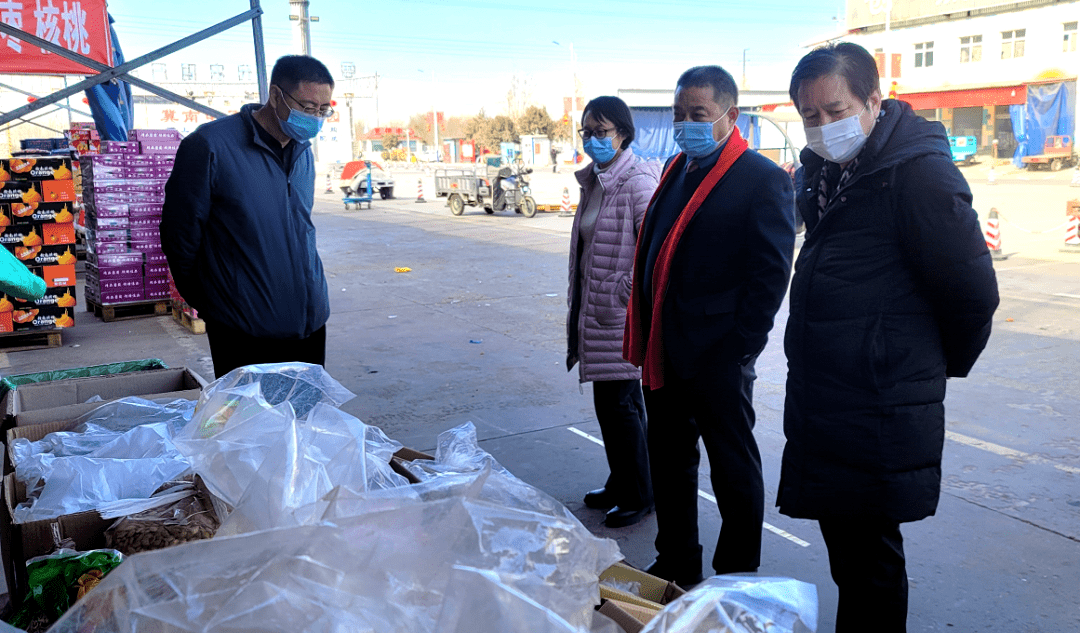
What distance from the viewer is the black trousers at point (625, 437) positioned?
3.67 metres

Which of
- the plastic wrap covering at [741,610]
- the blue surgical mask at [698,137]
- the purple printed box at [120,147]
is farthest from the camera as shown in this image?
the purple printed box at [120,147]

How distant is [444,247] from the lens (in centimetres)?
1416

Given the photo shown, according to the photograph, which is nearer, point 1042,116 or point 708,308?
point 708,308

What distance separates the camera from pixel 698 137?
286 centimetres

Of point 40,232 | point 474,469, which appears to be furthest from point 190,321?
point 474,469

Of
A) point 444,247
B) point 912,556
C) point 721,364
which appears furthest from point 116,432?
point 444,247

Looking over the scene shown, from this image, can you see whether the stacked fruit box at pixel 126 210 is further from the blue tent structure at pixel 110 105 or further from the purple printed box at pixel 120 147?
the blue tent structure at pixel 110 105

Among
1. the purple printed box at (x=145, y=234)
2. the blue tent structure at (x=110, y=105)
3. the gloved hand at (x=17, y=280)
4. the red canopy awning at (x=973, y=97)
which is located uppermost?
the red canopy awning at (x=973, y=97)

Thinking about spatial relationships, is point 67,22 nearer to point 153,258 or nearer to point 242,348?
point 153,258

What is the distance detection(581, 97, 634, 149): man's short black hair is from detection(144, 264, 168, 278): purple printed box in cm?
608

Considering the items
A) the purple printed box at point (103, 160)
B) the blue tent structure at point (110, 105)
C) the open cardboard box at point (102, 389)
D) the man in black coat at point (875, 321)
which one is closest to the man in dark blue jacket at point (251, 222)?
the open cardboard box at point (102, 389)

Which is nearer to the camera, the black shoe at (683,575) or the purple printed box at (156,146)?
the black shoe at (683,575)

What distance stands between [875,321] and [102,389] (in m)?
2.80

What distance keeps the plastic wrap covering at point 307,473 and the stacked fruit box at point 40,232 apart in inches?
244
